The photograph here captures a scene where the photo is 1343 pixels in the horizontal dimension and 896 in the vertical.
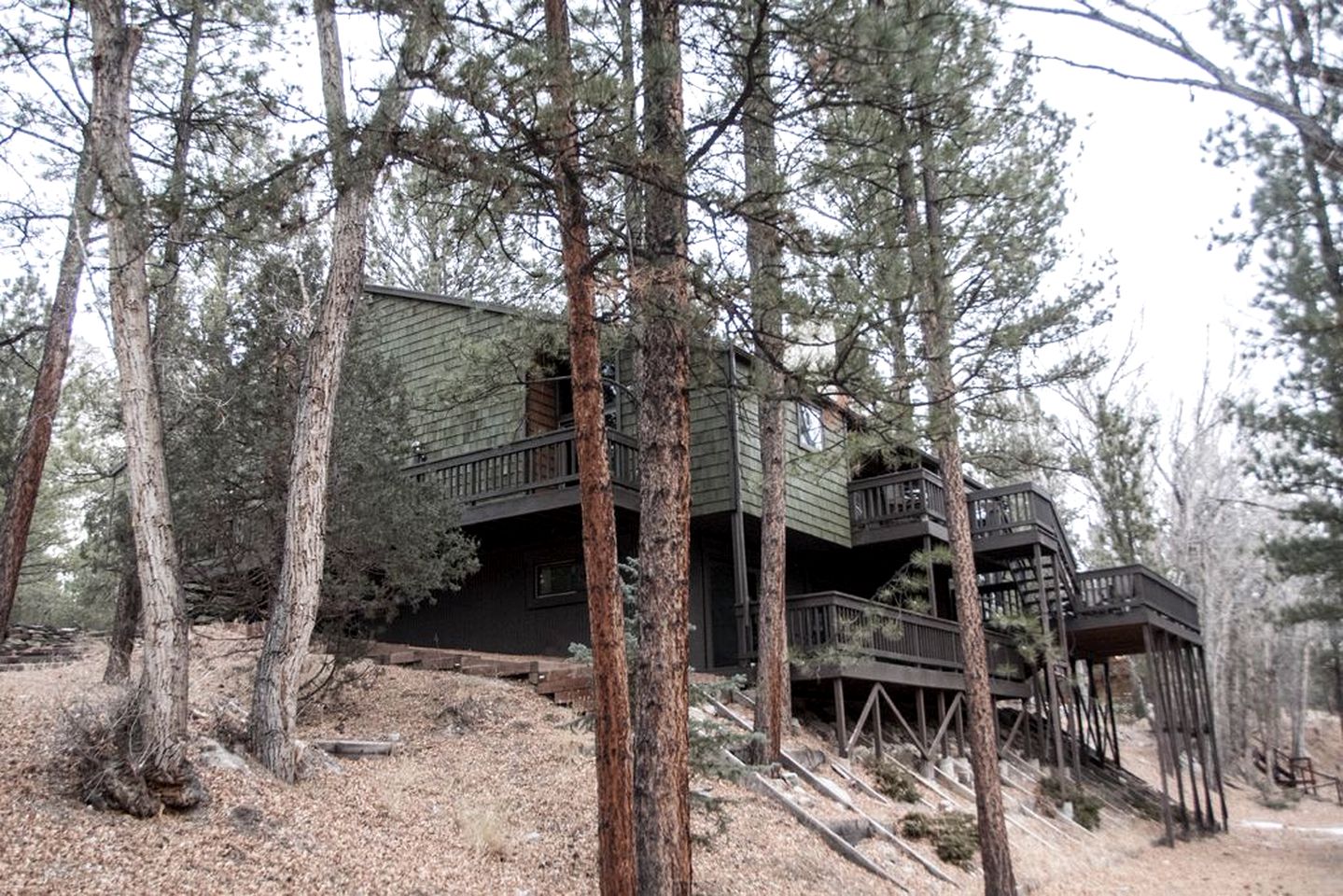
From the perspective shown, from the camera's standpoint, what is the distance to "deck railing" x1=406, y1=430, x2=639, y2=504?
15.4 m

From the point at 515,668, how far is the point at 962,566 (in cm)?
574

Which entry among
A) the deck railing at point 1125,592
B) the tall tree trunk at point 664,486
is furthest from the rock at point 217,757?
the deck railing at point 1125,592

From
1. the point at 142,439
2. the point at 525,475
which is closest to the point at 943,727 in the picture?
the point at 525,475

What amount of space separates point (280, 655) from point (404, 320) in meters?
10.7

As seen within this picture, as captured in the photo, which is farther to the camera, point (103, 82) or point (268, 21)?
point (268, 21)

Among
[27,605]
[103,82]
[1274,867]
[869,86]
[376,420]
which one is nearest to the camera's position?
[869,86]

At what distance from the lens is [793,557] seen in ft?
63.9

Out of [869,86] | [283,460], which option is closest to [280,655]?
[283,460]

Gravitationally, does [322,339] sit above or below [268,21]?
below

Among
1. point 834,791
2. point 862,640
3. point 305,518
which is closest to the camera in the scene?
point 305,518

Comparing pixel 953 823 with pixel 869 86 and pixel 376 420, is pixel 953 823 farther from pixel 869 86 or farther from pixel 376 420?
pixel 869 86

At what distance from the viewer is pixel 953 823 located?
12.5m

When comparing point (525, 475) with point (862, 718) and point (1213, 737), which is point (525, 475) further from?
point (1213, 737)

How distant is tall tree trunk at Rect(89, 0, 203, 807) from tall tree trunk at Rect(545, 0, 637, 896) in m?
2.94
